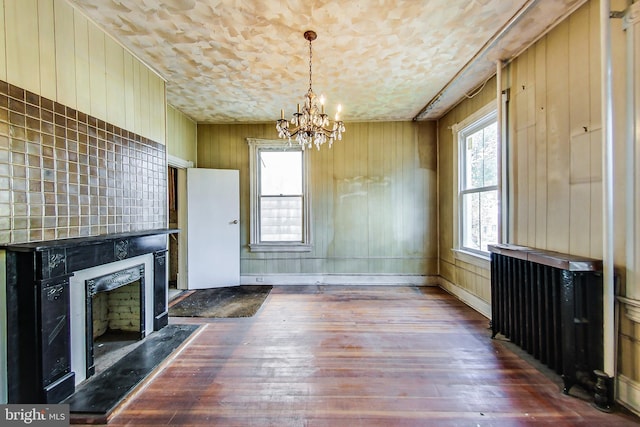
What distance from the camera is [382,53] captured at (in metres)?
2.54

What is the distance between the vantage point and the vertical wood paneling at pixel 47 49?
1711mm

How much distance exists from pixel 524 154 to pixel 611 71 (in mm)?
879

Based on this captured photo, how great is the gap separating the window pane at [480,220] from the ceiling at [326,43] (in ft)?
4.49

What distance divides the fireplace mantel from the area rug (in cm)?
154

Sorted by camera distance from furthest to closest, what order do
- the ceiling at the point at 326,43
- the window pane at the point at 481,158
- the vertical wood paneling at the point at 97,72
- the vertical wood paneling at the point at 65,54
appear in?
1. the window pane at the point at 481,158
2. the vertical wood paneling at the point at 97,72
3. the ceiling at the point at 326,43
4. the vertical wood paneling at the point at 65,54

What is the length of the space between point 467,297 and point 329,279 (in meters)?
2.04

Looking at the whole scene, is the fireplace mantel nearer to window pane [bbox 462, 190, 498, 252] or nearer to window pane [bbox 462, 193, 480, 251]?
window pane [bbox 462, 190, 498, 252]

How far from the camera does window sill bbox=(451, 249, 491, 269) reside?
10.2 ft

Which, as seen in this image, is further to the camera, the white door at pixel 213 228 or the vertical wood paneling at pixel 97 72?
the white door at pixel 213 228

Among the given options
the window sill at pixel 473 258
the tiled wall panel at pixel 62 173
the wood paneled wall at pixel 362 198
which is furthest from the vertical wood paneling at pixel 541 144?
the tiled wall panel at pixel 62 173

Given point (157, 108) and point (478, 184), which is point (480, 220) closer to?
point (478, 184)

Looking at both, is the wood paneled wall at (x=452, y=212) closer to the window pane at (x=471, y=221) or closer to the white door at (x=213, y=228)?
the window pane at (x=471, y=221)

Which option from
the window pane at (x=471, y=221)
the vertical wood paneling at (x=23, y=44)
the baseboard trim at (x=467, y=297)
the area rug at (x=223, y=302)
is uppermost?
the vertical wood paneling at (x=23, y=44)

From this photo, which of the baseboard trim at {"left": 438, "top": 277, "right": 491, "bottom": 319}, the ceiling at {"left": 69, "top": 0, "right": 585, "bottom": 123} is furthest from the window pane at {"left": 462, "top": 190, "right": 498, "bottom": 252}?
the ceiling at {"left": 69, "top": 0, "right": 585, "bottom": 123}
